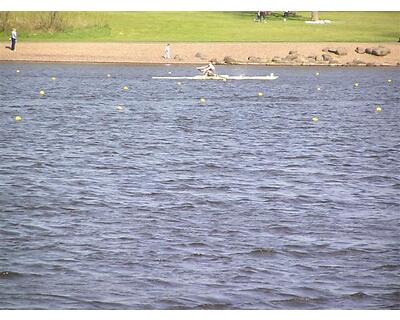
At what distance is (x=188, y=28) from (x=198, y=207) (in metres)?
56.2

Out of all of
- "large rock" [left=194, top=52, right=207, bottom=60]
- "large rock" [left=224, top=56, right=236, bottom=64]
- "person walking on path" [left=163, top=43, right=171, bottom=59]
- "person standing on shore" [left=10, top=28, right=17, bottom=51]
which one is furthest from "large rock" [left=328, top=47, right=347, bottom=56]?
"person standing on shore" [left=10, top=28, right=17, bottom=51]

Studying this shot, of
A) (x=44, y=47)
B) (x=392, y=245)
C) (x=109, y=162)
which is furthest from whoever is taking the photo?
(x=44, y=47)

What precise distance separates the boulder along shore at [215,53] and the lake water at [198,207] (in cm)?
2444

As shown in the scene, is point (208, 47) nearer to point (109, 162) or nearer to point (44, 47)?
point (44, 47)

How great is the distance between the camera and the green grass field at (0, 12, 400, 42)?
67.7 metres

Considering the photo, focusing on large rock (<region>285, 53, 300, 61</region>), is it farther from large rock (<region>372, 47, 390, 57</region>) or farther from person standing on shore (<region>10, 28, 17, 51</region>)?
person standing on shore (<region>10, 28, 17, 51</region>)

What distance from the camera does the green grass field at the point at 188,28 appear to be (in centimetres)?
6769

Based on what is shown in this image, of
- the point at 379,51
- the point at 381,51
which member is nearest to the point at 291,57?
the point at 379,51

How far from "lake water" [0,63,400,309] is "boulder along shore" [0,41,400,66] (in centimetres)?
2444

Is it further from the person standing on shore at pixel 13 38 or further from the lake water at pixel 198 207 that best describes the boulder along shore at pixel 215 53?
the lake water at pixel 198 207

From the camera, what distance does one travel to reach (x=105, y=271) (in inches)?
513

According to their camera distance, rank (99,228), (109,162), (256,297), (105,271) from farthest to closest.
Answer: (109,162), (99,228), (105,271), (256,297)

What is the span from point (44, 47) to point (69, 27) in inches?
150

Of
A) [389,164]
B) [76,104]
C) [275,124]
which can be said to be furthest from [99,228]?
[76,104]
